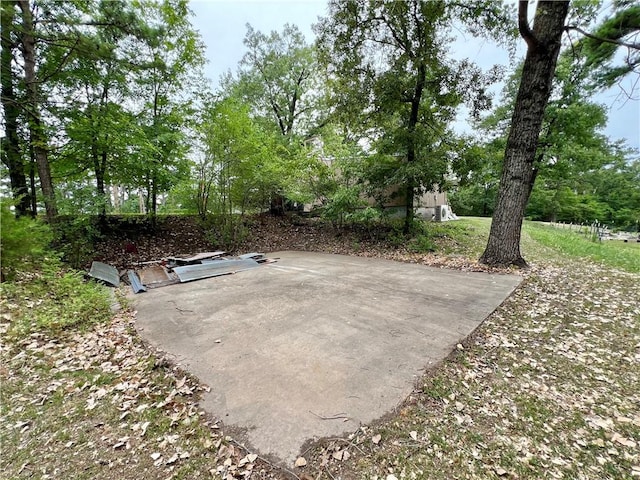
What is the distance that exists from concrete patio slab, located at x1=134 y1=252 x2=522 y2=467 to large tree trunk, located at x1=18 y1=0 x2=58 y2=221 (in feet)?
10.4

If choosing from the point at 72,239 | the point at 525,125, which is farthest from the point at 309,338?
the point at 72,239

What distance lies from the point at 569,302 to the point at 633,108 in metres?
4.08

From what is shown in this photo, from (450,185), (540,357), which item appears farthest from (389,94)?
(540,357)

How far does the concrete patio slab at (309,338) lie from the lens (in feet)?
5.82

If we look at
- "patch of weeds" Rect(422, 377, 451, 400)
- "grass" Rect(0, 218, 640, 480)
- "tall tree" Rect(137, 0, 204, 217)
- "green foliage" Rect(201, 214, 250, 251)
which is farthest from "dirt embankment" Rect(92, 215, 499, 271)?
"patch of weeds" Rect(422, 377, 451, 400)

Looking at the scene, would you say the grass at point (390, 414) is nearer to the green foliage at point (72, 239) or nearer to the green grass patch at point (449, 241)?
the green foliage at point (72, 239)

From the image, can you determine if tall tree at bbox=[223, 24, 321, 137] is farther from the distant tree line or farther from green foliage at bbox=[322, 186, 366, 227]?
green foliage at bbox=[322, 186, 366, 227]

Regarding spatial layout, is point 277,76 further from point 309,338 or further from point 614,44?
point 309,338

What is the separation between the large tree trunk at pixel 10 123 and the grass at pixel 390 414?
335cm

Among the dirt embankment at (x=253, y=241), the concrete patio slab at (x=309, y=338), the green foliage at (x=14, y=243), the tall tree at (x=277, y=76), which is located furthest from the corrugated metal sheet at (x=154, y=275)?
the tall tree at (x=277, y=76)

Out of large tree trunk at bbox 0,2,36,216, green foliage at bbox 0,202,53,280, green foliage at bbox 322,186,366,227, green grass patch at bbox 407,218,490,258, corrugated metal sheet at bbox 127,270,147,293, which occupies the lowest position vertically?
corrugated metal sheet at bbox 127,270,147,293

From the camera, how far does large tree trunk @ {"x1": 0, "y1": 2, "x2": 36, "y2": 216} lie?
447 centimetres

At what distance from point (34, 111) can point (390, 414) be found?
7793 mm

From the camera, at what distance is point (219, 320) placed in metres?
3.28
